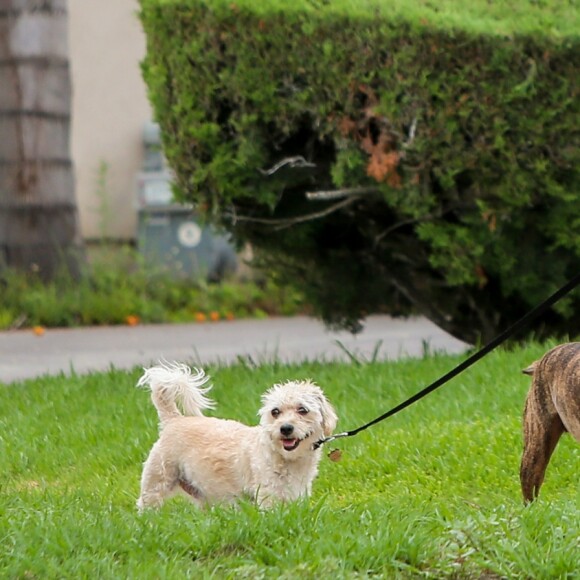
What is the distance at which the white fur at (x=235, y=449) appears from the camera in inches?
208

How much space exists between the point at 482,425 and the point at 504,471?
68 cm

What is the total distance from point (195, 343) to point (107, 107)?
5202mm

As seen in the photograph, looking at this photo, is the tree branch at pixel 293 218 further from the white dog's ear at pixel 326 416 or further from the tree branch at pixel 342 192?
the white dog's ear at pixel 326 416

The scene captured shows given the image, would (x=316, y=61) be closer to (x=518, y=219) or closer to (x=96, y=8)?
(x=518, y=219)

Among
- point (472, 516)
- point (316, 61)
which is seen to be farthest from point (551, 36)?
point (472, 516)

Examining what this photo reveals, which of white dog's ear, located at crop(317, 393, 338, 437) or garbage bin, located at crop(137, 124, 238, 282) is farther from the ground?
white dog's ear, located at crop(317, 393, 338, 437)

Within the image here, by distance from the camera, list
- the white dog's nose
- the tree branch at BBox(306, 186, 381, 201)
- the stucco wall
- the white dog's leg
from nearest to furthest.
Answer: the white dog's nose < the white dog's leg < the tree branch at BBox(306, 186, 381, 201) < the stucco wall

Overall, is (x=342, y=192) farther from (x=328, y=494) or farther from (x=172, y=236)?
(x=172, y=236)

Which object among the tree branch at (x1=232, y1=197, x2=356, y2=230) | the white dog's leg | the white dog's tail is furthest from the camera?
the tree branch at (x1=232, y1=197, x2=356, y2=230)

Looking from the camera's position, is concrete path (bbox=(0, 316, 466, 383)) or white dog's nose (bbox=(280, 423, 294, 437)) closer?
white dog's nose (bbox=(280, 423, 294, 437))

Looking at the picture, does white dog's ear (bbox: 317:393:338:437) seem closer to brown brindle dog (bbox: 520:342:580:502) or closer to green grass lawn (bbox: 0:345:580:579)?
green grass lawn (bbox: 0:345:580:579)

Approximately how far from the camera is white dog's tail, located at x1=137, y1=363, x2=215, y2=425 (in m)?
5.71

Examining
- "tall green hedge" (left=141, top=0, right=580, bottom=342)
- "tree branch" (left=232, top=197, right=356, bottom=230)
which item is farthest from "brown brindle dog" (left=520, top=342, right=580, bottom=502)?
"tree branch" (left=232, top=197, right=356, bottom=230)

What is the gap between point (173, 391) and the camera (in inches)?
A: 227
